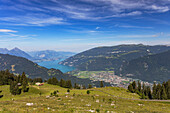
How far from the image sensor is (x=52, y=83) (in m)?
130

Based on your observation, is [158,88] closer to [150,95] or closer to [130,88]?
[150,95]

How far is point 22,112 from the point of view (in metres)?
15.5

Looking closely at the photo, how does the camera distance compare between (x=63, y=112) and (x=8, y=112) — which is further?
(x=63, y=112)

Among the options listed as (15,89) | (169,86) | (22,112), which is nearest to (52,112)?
(22,112)

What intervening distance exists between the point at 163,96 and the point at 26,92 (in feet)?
363

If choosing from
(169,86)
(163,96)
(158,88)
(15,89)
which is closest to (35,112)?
(15,89)

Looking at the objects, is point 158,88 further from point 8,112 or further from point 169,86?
point 8,112

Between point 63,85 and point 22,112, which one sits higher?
point 22,112

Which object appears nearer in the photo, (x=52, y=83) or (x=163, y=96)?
(x=163, y=96)

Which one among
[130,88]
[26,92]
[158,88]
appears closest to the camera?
[26,92]

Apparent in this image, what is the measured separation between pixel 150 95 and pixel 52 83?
108179 mm

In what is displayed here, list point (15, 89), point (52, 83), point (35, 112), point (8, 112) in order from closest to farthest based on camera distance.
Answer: point (8, 112) < point (35, 112) < point (15, 89) < point (52, 83)

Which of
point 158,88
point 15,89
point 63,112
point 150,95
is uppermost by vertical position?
point 63,112

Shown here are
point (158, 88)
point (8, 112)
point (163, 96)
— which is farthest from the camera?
point (158, 88)
